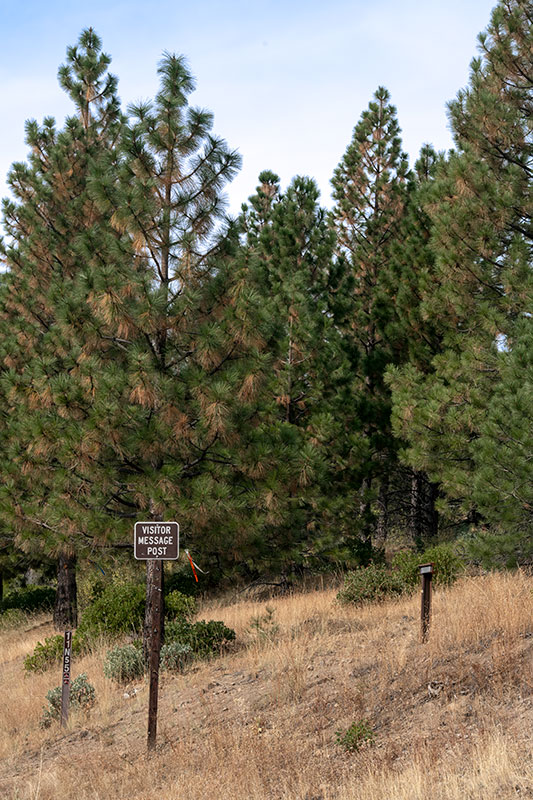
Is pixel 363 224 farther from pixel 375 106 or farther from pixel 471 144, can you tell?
pixel 471 144

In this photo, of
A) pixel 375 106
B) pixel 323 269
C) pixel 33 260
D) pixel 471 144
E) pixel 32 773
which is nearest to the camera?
pixel 32 773

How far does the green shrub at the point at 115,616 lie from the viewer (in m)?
13.6

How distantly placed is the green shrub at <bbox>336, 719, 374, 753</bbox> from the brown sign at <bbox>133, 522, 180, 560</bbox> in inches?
100

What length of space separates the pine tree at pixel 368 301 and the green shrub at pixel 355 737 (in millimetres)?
10912

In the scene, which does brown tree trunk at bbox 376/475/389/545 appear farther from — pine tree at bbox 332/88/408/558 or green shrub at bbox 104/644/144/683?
green shrub at bbox 104/644/144/683

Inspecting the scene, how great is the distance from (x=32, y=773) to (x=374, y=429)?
14.0m

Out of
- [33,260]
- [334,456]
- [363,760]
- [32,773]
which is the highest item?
[33,260]

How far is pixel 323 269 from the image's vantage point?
20.1 m

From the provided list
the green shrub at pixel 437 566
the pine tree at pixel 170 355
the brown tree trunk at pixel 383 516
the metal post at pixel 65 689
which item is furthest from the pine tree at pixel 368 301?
the metal post at pixel 65 689

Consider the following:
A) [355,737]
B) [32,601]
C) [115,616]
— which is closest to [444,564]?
[115,616]

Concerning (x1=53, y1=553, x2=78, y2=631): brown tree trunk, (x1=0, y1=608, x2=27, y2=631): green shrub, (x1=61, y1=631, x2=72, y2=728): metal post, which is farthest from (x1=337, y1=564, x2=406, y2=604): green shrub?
(x1=0, y1=608, x2=27, y2=631): green shrub

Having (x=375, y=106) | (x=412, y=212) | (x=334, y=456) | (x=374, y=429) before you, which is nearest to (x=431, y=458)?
(x=334, y=456)

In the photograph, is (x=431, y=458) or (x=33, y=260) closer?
(x=431, y=458)

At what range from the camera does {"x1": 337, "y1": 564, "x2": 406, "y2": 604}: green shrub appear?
1249 centimetres
